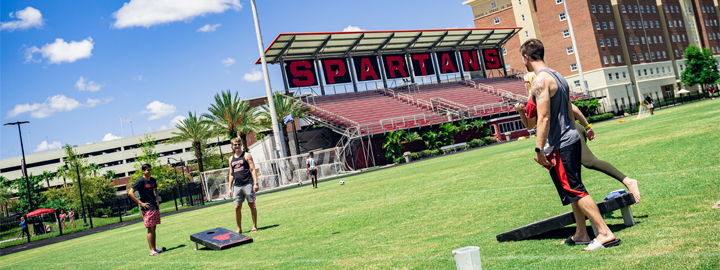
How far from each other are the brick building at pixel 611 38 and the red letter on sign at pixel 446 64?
21.2 metres

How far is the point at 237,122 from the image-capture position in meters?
43.0

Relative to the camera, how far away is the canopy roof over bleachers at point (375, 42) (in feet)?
159

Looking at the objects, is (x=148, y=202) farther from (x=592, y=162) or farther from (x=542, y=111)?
(x=592, y=162)

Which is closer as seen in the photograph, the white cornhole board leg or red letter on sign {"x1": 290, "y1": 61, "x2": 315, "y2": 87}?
the white cornhole board leg

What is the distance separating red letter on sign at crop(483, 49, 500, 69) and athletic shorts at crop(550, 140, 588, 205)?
63.7 meters

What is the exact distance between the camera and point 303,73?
2021 inches

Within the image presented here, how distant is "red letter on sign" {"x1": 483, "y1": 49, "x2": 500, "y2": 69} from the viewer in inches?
2589

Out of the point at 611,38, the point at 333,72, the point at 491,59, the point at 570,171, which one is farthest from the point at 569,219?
the point at 611,38

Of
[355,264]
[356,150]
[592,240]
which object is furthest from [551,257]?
[356,150]

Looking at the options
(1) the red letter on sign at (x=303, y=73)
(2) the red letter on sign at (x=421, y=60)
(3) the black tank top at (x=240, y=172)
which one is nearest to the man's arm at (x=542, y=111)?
(3) the black tank top at (x=240, y=172)

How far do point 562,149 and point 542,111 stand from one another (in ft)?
1.38

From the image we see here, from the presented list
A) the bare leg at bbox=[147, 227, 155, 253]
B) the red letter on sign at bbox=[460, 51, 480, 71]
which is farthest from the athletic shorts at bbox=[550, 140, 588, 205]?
the red letter on sign at bbox=[460, 51, 480, 71]

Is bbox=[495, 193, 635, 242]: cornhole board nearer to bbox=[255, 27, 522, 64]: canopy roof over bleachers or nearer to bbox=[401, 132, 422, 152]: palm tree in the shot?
bbox=[401, 132, 422, 152]: palm tree

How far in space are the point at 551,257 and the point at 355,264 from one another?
2.18 metres
